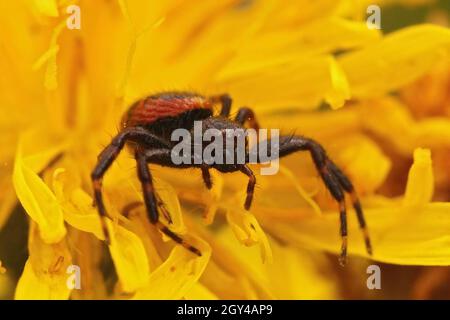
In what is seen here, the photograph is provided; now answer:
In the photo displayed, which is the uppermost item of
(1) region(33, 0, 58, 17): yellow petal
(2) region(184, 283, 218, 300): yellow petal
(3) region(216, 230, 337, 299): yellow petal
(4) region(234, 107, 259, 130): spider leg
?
(1) region(33, 0, 58, 17): yellow petal

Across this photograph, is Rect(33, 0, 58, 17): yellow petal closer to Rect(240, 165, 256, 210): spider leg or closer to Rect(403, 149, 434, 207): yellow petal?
Rect(240, 165, 256, 210): spider leg

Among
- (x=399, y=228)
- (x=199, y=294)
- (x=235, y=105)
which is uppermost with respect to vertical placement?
(x=235, y=105)

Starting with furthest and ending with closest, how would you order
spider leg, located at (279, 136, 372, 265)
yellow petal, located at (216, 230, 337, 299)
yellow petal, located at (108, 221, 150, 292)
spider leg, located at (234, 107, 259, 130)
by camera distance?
yellow petal, located at (216, 230, 337, 299), spider leg, located at (234, 107, 259, 130), spider leg, located at (279, 136, 372, 265), yellow petal, located at (108, 221, 150, 292)

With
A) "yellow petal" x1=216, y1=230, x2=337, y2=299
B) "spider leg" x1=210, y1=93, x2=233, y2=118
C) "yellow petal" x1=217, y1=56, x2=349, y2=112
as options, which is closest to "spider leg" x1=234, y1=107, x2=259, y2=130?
"spider leg" x1=210, y1=93, x2=233, y2=118

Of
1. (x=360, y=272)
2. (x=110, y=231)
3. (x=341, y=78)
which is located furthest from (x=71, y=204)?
(x=360, y=272)

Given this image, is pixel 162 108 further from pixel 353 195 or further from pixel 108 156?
pixel 353 195

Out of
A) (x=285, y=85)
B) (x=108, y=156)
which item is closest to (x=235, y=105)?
(x=285, y=85)

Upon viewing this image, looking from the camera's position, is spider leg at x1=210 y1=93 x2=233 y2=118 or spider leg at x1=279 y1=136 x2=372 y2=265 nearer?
spider leg at x1=279 y1=136 x2=372 y2=265
